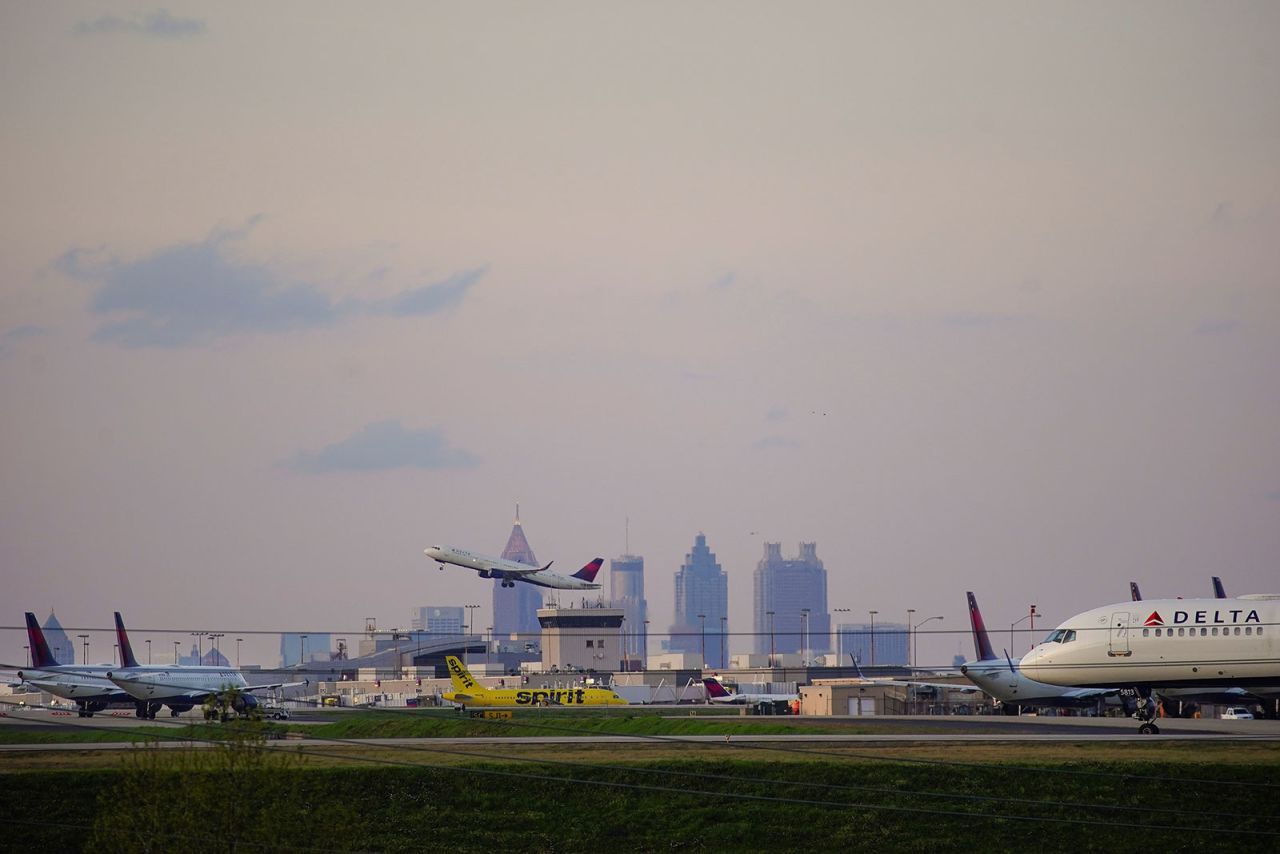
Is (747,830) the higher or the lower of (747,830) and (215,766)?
the lower

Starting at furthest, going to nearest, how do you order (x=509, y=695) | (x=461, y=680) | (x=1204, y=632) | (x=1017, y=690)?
(x=509, y=695) < (x=461, y=680) < (x=1017, y=690) < (x=1204, y=632)

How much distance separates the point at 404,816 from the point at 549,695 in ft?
244

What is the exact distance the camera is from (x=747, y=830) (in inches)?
1954

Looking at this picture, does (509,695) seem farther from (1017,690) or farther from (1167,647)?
(1167,647)

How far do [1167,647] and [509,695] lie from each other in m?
73.2

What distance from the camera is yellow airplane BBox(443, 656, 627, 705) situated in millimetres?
119312

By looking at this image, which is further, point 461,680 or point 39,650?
point 461,680

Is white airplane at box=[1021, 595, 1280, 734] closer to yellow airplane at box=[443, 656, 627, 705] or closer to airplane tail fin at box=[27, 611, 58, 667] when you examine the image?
yellow airplane at box=[443, 656, 627, 705]

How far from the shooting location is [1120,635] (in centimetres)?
6141

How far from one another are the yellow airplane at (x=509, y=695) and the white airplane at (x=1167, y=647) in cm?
6277

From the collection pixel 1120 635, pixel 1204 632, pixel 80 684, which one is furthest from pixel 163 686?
pixel 1204 632

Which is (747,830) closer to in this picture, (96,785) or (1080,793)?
(1080,793)

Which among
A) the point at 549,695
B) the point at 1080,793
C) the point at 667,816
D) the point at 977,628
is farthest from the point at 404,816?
the point at 549,695

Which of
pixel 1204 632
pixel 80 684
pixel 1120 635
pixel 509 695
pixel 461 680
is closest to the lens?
pixel 1204 632
